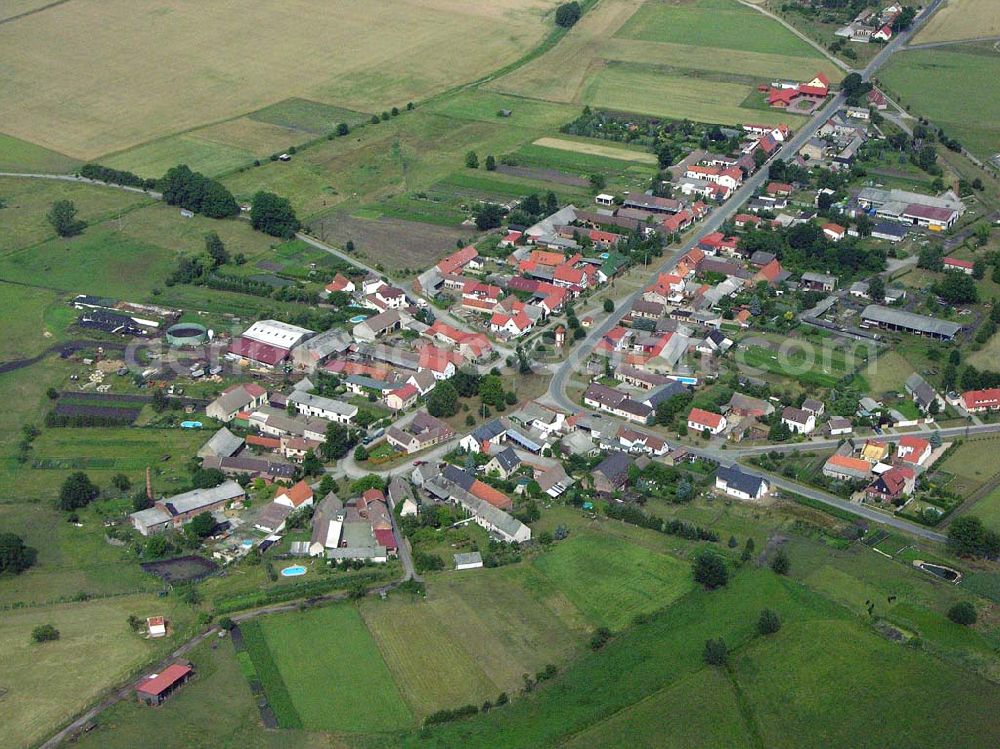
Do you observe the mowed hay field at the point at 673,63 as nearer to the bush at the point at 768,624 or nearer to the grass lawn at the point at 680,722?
the bush at the point at 768,624

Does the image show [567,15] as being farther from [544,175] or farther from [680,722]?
[680,722]

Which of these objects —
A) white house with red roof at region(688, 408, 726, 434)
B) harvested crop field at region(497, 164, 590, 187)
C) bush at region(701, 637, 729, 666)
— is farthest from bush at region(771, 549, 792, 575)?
harvested crop field at region(497, 164, 590, 187)

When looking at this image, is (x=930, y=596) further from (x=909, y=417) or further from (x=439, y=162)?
(x=439, y=162)

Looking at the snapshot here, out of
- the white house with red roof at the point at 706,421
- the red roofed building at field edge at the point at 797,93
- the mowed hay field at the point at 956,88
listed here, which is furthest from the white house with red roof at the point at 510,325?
the red roofed building at field edge at the point at 797,93

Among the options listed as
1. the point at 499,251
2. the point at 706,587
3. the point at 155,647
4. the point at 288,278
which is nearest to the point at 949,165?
the point at 499,251

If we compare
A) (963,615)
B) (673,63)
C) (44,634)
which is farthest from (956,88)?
(44,634)

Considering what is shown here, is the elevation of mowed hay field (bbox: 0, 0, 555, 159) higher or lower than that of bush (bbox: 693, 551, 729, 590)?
lower

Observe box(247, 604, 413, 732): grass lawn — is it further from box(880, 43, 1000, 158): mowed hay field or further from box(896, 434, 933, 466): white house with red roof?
box(880, 43, 1000, 158): mowed hay field
